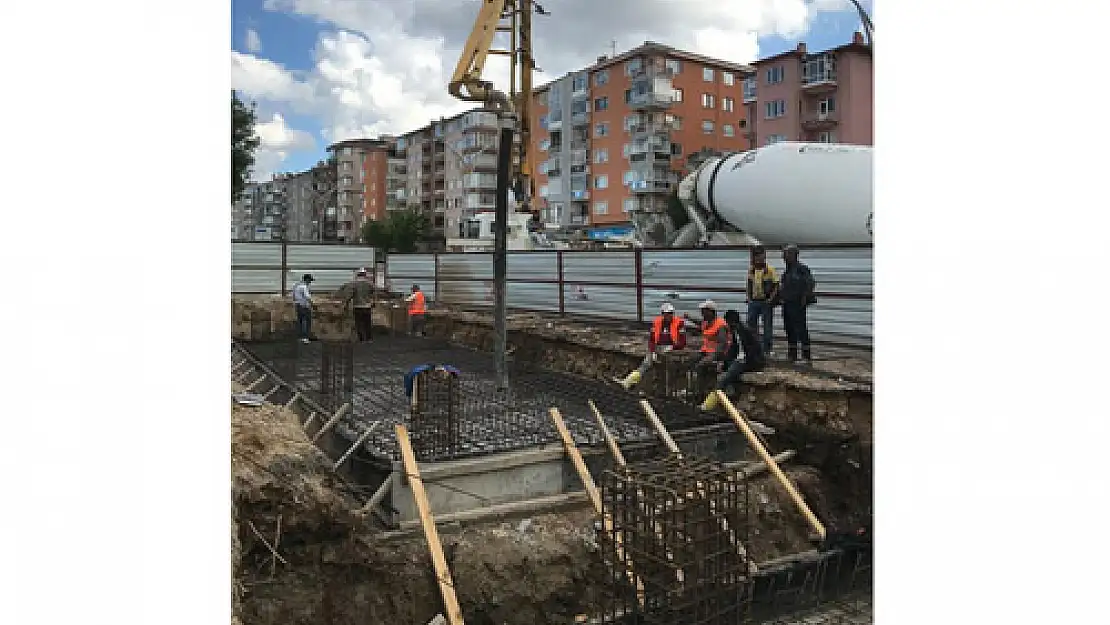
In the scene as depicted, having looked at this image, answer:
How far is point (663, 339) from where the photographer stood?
820cm

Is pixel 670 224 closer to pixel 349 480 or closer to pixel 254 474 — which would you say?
pixel 349 480

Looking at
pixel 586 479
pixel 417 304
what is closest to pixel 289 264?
pixel 417 304

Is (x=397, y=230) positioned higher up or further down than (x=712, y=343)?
higher up

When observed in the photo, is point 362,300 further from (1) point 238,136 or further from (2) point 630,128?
(2) point 630,128

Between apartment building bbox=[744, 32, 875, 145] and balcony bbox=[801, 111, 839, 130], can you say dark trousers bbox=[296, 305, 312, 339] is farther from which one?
balcony bbox=[801, 111, 839, 130]

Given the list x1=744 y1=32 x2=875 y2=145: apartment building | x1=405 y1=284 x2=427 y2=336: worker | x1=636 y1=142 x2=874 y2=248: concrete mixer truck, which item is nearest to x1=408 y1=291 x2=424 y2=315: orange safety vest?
x1=405 y1=284 x2=427 y2=336: worker

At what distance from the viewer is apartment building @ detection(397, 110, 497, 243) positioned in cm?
4141

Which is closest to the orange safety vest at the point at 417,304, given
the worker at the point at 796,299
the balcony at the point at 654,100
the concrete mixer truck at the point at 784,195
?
the concrete mixer truck at the point at 784,195

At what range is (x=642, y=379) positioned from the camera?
848cm

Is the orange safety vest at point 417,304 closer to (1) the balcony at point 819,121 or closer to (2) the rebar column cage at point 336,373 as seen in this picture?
(2) the rebar column cage at point 336,373

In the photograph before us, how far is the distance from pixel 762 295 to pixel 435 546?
5080 millimetres

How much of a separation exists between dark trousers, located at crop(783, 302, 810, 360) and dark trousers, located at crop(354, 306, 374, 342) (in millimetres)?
7483

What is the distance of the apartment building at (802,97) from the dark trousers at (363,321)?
33.9 ft

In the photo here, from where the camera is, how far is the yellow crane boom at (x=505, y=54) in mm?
5973
